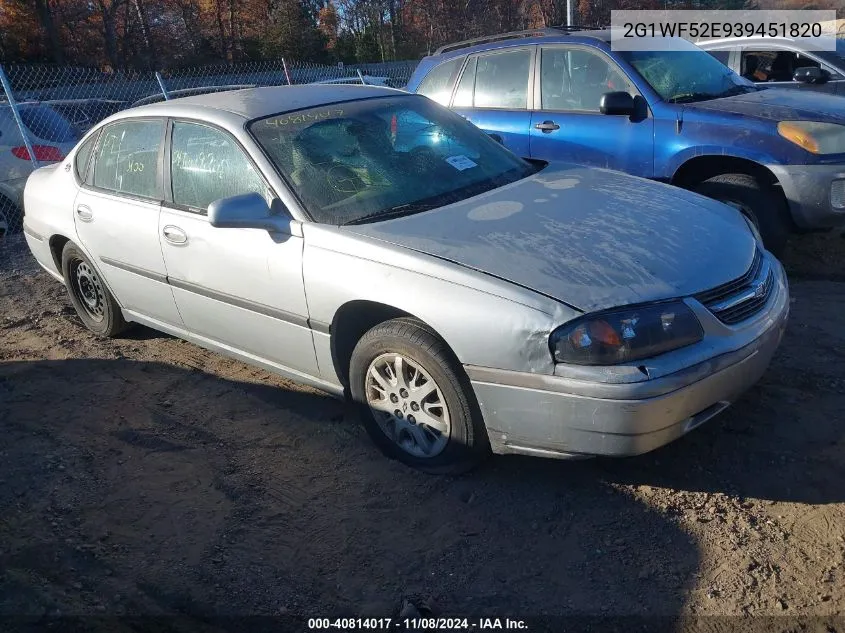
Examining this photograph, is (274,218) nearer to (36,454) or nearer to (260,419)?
(260,419)

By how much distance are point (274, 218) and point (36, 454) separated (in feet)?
5.70

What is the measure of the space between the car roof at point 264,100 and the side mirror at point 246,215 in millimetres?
673

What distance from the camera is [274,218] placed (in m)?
3.53

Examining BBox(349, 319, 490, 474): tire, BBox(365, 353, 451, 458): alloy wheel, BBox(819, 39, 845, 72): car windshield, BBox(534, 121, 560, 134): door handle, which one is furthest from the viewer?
BBox(819, 39, 845, 72): car windshield

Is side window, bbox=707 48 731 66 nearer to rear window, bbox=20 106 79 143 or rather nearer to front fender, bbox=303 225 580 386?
front fender, bbox=303 225 580 386

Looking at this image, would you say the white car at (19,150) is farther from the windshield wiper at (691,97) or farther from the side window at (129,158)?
the windshield wiper at (691,97)

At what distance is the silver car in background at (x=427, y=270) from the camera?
2.79m

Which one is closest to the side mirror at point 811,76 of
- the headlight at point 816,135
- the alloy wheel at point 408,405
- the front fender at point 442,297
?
the headlight at point 816,135

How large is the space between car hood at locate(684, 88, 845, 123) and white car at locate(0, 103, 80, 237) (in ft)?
23.9

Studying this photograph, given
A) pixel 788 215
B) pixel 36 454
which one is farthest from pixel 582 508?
pixel 788 215

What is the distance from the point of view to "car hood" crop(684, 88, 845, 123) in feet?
17.0

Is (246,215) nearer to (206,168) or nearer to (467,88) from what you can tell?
(206,168)

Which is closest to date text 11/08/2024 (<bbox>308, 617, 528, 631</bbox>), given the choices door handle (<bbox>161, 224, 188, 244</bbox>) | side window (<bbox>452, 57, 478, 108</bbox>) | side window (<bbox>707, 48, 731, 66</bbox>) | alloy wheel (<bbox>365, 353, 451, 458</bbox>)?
alloy wheel (<bbox>365, 353, 451, 458</bbox>)

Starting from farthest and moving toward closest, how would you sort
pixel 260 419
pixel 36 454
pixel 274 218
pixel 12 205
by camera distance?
1. pixel 12 205
2. pixel 260 419
3. pixel 36 454
4. pixel 274 218
